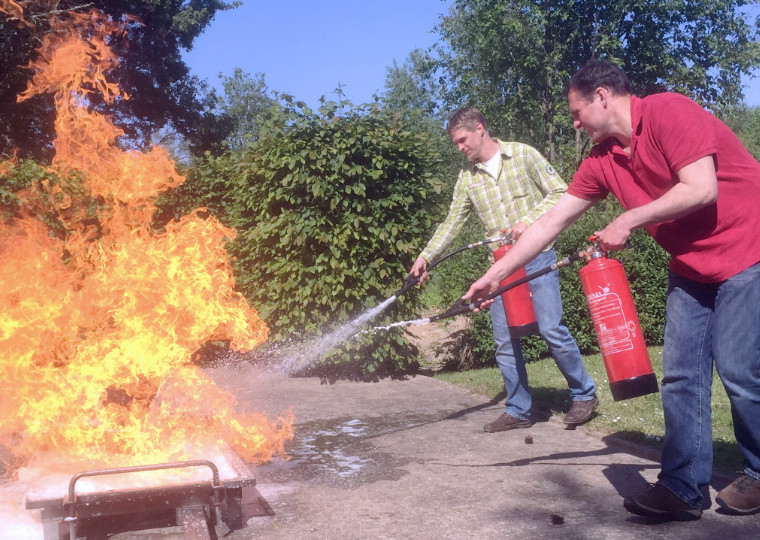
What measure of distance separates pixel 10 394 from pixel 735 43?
35259mm

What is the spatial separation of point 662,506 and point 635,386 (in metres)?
0.64

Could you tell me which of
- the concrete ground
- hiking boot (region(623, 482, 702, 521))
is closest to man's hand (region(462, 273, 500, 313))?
the concrete ground

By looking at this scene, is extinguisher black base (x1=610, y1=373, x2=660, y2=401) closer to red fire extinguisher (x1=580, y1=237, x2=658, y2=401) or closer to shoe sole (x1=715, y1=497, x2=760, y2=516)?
red fire extinguisher (x1=580, y1=237, x2=658, y2=401)

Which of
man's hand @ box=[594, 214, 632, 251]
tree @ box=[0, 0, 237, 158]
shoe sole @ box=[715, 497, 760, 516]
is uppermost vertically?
tree @ box=[0, 0, 237, 158]

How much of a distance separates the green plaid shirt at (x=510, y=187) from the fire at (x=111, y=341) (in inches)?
81.4

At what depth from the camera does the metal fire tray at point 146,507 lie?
3.11 meters

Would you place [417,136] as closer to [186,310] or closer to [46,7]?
[186,310]

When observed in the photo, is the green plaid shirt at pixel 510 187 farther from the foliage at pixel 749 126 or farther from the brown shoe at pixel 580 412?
the foliage at pixel 749 126

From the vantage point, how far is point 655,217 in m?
3.26

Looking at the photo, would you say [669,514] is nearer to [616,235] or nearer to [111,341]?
[616,235]

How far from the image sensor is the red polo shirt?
10.9ft

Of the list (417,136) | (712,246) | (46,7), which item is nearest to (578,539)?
(712,246)

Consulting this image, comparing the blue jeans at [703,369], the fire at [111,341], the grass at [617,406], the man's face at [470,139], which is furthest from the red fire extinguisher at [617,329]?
the fire at [111,341]

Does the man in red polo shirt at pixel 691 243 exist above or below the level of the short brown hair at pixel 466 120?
below
